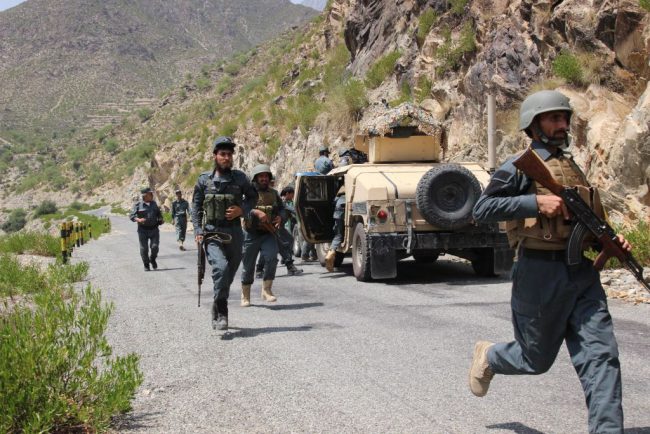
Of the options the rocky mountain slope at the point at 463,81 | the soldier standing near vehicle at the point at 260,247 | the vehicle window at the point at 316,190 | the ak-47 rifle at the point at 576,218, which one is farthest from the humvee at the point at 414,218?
the ak-47 rifle at the point at 576,218

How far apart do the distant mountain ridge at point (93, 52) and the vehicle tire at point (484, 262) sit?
119 m

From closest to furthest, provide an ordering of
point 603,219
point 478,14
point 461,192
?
1. point 603,219
2. point 461,192
3. point 478,14

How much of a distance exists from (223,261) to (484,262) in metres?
5.57

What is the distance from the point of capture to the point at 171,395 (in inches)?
207

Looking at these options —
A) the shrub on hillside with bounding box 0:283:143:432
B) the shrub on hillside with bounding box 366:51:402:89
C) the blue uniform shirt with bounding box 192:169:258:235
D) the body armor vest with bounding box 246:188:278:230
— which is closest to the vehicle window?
the body armor vest with bounding box 246:188:278:230

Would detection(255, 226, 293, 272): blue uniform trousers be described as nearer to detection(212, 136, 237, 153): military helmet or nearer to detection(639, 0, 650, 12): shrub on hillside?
detection(212, 136, 237, 153): military helmet

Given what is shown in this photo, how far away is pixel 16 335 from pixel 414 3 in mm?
27089

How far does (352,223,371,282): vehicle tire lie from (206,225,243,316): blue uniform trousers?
3590mm

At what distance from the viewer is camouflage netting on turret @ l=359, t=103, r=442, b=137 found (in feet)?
42.5

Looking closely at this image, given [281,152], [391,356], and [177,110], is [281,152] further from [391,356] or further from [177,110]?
[177,110]

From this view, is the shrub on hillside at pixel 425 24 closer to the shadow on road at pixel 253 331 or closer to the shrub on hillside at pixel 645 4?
the shrub on hillside at pixel 645 4

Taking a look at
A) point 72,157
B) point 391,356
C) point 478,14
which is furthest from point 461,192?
point 72,157

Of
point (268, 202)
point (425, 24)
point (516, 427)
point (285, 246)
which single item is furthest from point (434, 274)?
point (425, 24)

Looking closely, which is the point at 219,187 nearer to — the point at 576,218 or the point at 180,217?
the point at 576,218
